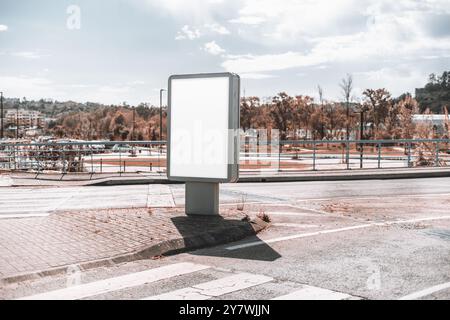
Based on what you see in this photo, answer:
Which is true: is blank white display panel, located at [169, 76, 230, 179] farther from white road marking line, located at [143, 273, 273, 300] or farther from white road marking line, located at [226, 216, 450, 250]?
white road marking line, located at [143, 273, 273, 300]

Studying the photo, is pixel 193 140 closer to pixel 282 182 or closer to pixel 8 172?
pixel 282 182

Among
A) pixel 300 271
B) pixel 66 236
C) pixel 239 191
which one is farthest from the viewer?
pixel 239 191

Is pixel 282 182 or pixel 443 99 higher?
pixel 443 99

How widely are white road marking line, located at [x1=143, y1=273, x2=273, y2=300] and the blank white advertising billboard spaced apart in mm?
3228

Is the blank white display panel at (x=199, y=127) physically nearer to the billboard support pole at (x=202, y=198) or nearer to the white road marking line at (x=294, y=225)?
the billboard support pole at (x=202, y=198)

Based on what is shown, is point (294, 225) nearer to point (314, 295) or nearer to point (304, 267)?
point (304, 267)

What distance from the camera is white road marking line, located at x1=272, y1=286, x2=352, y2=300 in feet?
17.5

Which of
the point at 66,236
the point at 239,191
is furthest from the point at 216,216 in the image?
the point at 239,191

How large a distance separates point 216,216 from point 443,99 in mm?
185708

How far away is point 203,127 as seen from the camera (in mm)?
9375

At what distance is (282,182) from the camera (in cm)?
1908

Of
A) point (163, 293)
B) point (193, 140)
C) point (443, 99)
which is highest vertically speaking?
point (443, 99)

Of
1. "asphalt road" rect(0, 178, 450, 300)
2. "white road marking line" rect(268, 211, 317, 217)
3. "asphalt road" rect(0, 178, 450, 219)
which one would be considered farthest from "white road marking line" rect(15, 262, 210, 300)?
"asphalt road" rect(0, 178, 450, 219)

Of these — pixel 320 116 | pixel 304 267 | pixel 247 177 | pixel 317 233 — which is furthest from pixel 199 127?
pixel 320 116
